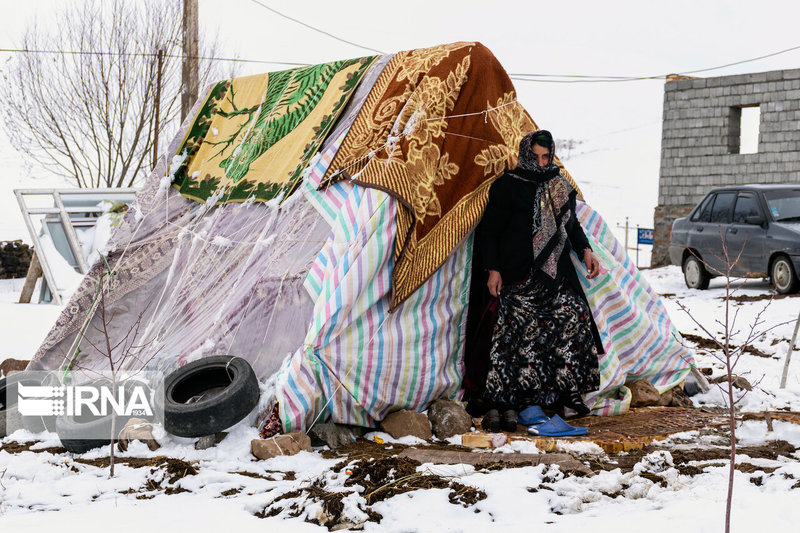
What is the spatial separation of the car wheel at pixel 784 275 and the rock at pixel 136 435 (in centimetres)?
848

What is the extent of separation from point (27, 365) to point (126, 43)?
14068mm

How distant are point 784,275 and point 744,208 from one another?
4.26 ft

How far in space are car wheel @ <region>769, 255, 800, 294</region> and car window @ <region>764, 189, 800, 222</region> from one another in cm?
64

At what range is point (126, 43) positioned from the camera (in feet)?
61.4

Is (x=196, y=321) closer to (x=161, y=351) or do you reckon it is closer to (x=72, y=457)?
(x=161, y=351)

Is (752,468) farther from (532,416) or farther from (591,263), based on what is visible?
(591,263)

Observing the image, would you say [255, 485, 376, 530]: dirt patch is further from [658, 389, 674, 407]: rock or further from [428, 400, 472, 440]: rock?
[658, 389, 674, 407]: rock

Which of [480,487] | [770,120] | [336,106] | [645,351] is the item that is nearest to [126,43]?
[770,120]

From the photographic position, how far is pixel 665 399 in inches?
218

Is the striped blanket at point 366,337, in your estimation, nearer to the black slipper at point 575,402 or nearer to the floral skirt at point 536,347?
the floral skirt at point 536,347

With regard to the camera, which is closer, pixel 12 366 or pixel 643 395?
pixel 643 395

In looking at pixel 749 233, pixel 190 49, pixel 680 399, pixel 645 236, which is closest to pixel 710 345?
pixel 680 399

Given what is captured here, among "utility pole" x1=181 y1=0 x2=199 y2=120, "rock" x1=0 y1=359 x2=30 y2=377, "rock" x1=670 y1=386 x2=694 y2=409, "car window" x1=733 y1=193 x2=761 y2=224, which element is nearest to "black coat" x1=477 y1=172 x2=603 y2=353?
"rock" x1=670 y1=386 x2=694 y2=409

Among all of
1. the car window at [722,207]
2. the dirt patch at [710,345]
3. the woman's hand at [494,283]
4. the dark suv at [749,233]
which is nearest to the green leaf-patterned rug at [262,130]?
the woman's hand at [494,283]
